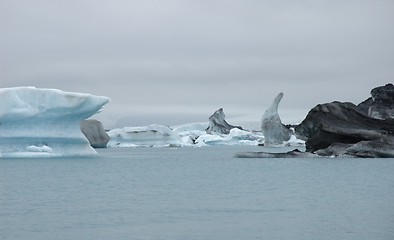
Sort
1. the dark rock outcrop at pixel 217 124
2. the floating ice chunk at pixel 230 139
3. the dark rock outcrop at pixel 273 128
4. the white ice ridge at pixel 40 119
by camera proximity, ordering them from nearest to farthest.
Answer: the white ice ridge at pixel 40 119, the dark rock outcrop at pixel 273 128, the floating ice chunk at pixel 230 139, the dark rock outcrop at pixel 217 124

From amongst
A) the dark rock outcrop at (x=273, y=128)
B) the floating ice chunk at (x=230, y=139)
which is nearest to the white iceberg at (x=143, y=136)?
the dark rock outcrop at (x=273, y=128)

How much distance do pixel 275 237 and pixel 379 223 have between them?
84.3 inches

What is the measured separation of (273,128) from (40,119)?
1458 inches

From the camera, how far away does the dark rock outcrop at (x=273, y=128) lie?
60.8 metres

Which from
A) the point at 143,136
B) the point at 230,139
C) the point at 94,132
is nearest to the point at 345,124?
the point at 94,132

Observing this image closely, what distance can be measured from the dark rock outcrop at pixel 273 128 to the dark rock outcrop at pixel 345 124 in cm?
2618

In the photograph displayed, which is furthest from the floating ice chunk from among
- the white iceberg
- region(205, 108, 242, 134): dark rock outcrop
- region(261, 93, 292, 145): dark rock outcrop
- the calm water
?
the calm water

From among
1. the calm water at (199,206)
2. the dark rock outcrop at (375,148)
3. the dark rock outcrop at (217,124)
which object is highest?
the dark rock outcrop at (217,124)

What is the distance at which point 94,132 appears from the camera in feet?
196

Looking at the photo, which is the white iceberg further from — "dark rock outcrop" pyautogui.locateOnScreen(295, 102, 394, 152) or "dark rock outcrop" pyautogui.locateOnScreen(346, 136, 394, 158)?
"dark rock outcrop" pyautogui.locateOnScreen(346, 136, 394, 158)

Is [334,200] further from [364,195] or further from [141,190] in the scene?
[141,190]

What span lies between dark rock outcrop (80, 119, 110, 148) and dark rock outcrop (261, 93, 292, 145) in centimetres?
1514

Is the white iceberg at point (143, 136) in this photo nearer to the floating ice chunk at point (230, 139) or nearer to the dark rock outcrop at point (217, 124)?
the floating ice chunk at point (230, 139)

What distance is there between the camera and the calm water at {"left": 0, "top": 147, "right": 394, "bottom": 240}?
10375 mm
